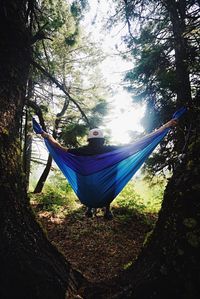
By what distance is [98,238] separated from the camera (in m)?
4.14

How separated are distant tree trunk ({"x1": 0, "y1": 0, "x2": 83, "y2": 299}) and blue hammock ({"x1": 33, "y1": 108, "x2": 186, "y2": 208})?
1.00 meters

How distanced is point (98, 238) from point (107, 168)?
1.84 meters

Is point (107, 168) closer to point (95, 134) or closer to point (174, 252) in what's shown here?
point (95, 134)

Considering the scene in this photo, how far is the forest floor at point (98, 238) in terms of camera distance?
331 cm

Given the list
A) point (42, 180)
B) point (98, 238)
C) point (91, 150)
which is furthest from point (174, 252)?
point (42, 180)

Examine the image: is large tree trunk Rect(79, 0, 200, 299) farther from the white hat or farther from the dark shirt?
the white hat

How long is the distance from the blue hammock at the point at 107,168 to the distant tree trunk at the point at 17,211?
3.28 ft

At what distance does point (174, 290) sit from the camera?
1.24 meters

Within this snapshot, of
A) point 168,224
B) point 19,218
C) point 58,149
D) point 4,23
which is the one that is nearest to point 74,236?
point 58,149

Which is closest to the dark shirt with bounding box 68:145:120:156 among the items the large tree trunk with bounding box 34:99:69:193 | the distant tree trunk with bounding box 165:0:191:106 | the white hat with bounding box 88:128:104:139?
the white hat with bounding box 88:128:104:139

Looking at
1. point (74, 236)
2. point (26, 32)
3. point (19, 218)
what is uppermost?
point (26, 32)

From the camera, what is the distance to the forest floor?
331cm

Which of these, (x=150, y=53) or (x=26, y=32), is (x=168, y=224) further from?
(x=150, y=53)

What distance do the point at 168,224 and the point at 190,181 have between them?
30 centimetres
